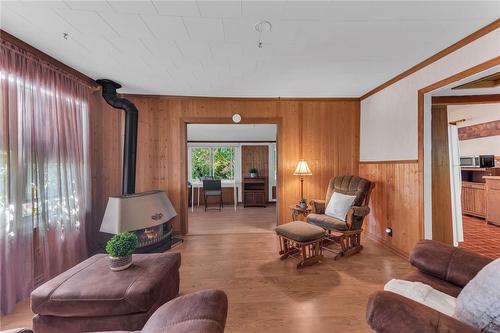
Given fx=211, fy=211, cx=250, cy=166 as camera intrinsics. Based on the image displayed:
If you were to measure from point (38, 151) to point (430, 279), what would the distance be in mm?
3541

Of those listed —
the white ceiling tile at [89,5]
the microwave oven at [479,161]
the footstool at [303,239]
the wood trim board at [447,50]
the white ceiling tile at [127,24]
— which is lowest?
the footstool at [303,239]

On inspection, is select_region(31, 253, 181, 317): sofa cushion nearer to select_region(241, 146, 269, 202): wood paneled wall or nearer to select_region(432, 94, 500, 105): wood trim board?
select_region(432, 94, 500, 105): wood trim board

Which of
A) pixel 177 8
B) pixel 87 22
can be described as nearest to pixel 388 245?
pixel 177 8

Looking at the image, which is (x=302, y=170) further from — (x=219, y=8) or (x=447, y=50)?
(x=219, y=8)

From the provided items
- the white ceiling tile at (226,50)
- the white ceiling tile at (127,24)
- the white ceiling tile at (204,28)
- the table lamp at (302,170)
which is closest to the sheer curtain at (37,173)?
the white ceiling tile at (127,24)

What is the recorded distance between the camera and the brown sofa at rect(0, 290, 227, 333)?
0.86 meters

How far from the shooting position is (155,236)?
3.00m

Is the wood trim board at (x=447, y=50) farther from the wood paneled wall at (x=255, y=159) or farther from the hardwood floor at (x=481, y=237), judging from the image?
the wood paneled wall at (x=255, y=159)

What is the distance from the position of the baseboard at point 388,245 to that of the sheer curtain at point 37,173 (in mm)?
4108

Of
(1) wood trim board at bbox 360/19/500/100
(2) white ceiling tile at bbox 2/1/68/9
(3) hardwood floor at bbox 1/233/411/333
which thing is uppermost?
(2) white ceiling tile at bbox 2/1/68/9

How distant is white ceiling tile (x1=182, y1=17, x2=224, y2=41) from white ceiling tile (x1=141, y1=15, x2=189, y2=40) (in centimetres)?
6

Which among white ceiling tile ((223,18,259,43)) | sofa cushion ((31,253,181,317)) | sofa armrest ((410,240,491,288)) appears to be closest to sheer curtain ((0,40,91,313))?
sofa cushion ((31,253,181,317))

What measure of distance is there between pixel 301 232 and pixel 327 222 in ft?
1.79

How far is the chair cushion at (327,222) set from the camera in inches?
109
